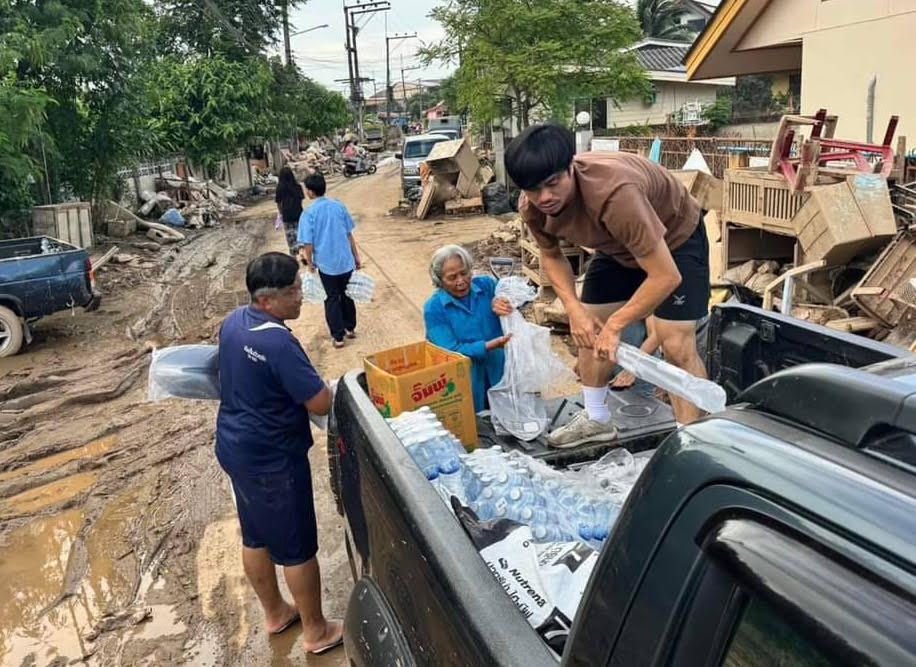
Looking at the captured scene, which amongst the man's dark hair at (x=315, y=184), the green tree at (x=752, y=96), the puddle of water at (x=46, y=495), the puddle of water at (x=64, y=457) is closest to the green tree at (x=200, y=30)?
the green tree at (x=752, y=96)

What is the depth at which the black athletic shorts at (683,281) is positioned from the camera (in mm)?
3312

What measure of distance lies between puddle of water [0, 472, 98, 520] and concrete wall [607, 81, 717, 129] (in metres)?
23.7

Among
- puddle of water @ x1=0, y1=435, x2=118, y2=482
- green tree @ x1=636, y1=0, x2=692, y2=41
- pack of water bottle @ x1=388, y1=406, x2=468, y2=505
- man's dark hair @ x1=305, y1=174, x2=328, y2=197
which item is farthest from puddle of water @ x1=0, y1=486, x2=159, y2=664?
green tree @ x1=636, y1=0, x2=692, y2=41

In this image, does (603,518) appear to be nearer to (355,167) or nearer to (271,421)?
(271,421)

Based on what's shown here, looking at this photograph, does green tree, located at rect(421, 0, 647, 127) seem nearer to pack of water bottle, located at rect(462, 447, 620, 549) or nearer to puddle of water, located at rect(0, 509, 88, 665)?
puddle of water, located at rect(0, 509, 88, 665)

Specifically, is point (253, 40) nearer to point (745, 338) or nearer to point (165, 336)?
point (165, 336)

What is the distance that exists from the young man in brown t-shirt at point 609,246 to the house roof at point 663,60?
2182 cm

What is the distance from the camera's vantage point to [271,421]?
2949 millimetres

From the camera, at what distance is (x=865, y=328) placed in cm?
493

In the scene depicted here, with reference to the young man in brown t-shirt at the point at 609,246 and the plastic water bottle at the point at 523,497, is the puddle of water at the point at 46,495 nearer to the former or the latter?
the young man in brown t-shirt at the point at 609,246

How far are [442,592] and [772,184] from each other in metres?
5.45

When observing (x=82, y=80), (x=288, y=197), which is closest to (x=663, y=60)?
(x=82, y=80)

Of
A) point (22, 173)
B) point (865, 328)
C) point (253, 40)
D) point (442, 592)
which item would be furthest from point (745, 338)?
point (253, 40)

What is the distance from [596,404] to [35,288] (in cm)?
730
